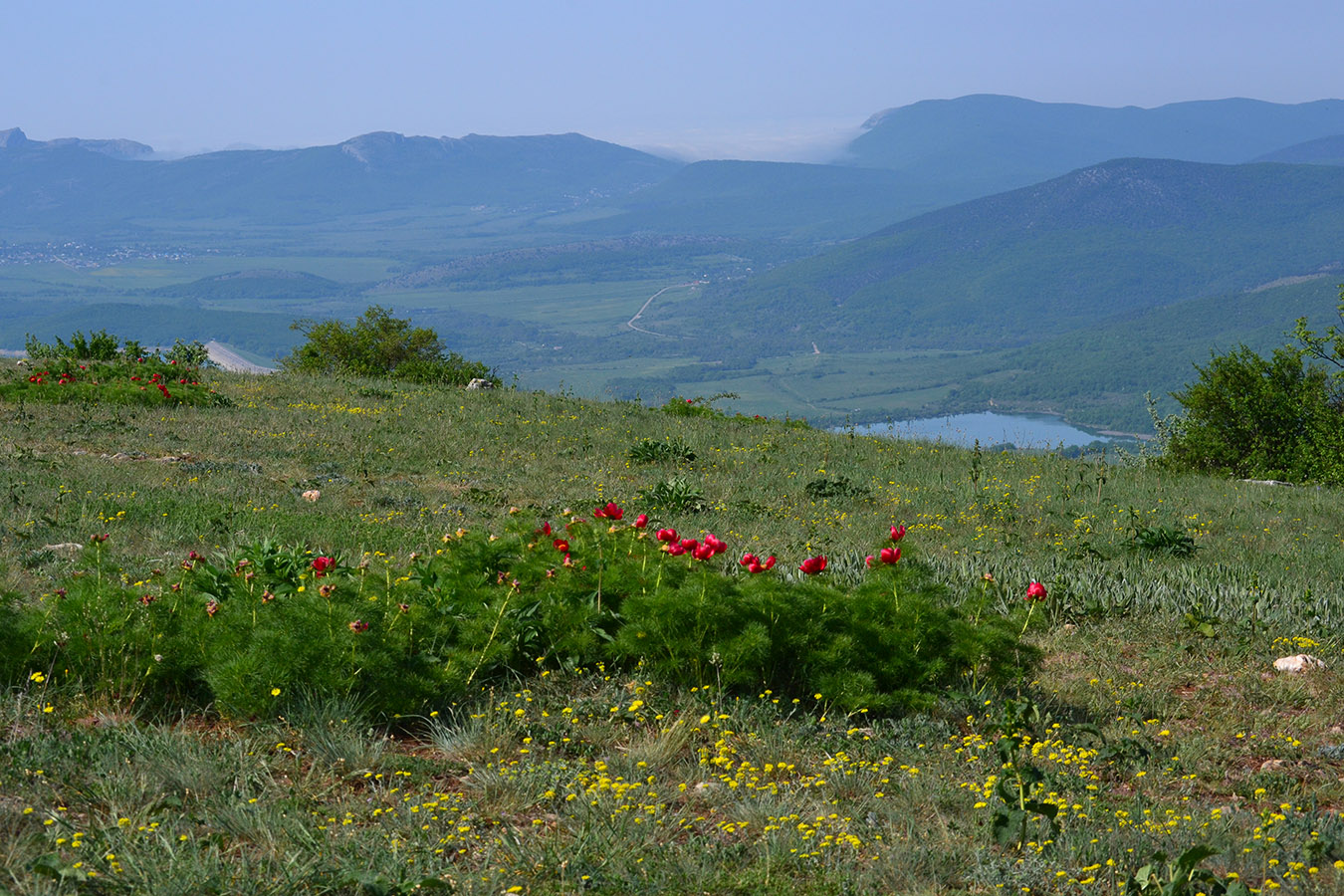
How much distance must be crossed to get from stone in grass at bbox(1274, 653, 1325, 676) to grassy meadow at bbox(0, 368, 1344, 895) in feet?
0.30

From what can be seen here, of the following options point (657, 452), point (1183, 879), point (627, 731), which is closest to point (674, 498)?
point (657, 452)

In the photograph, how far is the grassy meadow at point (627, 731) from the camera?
10.2 ft

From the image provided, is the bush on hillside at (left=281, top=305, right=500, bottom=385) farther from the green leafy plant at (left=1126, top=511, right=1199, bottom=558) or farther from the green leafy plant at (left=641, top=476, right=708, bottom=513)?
the green leafy plant at (left=1126, top=511, right=1199, bottom=558)

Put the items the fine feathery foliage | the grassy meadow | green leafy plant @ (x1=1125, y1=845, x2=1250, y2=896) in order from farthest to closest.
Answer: the fine feathery foliage, the grassy meadow, green leafy plant @ (x1=1125, y1=845, x2=1250, y2=896)

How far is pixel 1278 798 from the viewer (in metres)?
4.03

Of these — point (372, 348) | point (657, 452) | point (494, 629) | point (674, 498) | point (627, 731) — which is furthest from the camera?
point (372, 348)

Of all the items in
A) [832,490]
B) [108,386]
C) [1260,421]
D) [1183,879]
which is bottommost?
[1260,421]

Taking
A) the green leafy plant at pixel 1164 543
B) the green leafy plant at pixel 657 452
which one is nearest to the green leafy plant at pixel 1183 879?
the green leafy plant at pixel 1164 543

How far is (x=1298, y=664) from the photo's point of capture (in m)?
5.52

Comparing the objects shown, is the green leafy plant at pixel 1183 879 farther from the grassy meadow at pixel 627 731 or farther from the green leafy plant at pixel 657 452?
the green leafy plant at pixel 657 452

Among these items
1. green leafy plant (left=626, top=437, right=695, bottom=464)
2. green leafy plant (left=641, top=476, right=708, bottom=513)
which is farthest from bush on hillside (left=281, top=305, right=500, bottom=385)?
green leafy plant (left=641, top=476, right=708, bottom=513)

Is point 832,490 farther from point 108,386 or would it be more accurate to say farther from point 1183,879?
point 108,386

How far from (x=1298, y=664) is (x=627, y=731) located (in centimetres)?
377

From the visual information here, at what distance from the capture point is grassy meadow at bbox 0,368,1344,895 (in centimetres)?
312
